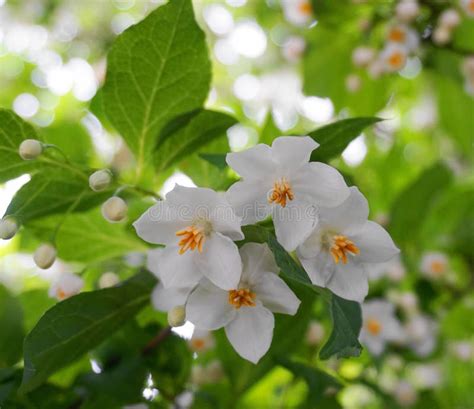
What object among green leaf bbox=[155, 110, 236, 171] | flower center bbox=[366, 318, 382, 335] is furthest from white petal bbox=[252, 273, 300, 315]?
flower center bbox=[366, 318, 382, 335]

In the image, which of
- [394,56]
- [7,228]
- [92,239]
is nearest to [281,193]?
[7,228]

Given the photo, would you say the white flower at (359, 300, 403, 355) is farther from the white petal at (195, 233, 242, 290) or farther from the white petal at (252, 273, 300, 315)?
the white petal at (195, 233, 242, 290)

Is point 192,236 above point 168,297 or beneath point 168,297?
above

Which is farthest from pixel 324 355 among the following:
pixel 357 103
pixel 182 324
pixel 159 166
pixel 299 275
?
pixel 357 103

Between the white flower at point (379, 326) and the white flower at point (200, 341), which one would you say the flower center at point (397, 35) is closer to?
the white flower at point (379, 326)

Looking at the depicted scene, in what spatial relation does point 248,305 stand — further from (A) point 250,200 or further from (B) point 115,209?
(B) point 115,209
